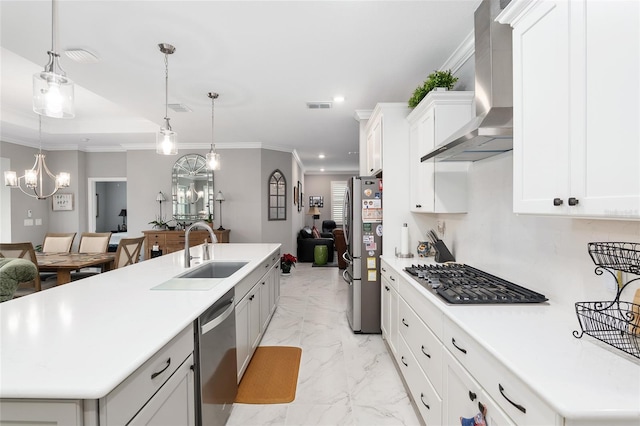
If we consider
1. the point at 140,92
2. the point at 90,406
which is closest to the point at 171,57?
the point at 140,92

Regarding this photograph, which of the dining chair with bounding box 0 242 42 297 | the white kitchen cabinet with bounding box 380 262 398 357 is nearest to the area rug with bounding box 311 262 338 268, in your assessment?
the white kitchen cabinet with bounding box 380 262 398 357

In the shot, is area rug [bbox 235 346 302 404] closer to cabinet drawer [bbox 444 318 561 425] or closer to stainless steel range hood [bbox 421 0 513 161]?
cabinet drawer [bbox 444 318 561 425]

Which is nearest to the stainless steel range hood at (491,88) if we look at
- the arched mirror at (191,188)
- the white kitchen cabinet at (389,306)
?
the white kitchen cabinet at (389,306)

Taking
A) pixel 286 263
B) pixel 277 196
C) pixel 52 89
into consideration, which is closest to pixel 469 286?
pixel 52 89

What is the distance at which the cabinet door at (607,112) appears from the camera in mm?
857

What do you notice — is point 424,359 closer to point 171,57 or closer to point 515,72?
point 515,72

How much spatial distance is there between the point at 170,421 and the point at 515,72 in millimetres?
2151

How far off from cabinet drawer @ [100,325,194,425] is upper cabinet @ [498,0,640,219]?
63.7 inches

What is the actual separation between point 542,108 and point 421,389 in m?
1.64

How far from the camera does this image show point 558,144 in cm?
Result: 112

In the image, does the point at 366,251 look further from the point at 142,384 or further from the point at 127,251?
Answer: the point at 127,251

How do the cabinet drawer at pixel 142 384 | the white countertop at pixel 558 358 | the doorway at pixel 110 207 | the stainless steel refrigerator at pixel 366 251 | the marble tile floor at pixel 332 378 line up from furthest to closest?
the doorway at pixel 110 207 → the stainless steel refrigerator at pixel 366 251 → the marble tile floor at pixel 332 378 → the cabinet drawer at pixel 142 384 → the white countertop at pixel 558 358

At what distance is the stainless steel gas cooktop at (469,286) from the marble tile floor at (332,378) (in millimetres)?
930

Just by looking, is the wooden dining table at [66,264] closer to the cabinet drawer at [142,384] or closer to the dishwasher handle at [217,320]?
the dishwasher handle at [217,320]
